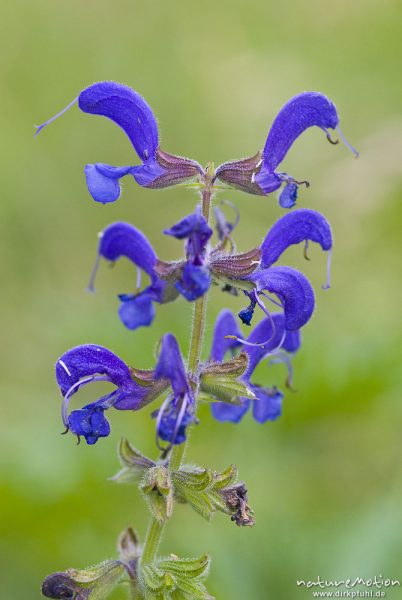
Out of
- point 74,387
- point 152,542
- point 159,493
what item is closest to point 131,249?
point 74,387

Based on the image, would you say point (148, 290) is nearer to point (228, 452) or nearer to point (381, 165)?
point (228, 452)

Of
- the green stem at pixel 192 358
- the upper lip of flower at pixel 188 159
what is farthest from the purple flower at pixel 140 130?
the green stem at pixel 192 358

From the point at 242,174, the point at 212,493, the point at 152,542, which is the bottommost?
the point at 152,542

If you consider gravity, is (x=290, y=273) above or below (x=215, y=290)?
above

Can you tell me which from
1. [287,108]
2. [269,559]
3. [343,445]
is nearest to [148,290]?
[287,108]

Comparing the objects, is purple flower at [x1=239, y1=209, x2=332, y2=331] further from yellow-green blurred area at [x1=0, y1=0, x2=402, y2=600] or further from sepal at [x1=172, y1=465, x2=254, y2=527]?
yellow-green blurred area at [x1=0, y1=0, x2=402, y2=600]

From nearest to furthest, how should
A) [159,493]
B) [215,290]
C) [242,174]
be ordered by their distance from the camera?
[159,493]
[242,174]
[215,290]

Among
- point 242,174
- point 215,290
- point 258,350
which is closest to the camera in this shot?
point 242,174

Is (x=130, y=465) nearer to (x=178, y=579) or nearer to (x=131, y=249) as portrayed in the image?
(x=178, y=579)
